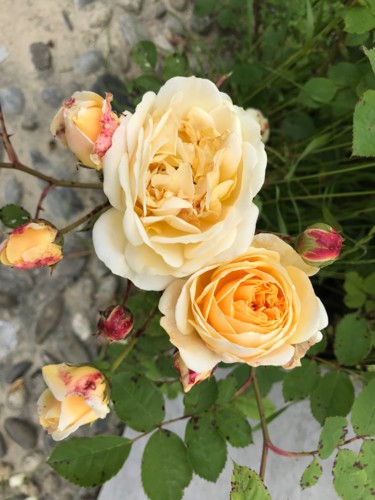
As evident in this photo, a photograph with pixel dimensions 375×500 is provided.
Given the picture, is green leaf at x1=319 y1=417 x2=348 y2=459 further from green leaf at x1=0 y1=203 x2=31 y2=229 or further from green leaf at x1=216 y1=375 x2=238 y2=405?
green leaf at x1=0 y1=203 x2=31 y2=229

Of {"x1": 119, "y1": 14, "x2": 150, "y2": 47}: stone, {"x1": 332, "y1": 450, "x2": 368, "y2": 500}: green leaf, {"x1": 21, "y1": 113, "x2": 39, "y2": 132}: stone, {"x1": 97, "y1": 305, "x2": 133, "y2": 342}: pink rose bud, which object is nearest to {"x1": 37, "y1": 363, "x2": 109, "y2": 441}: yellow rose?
{"x1": 97, "y1": 305, "x2": 133, "y2": 342}: pink rose bud

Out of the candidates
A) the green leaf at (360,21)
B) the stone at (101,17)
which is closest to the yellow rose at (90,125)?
the green leaf at (360,21)

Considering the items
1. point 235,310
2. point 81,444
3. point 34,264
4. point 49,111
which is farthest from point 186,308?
point 49,111

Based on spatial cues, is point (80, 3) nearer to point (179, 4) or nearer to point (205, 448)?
point (179, 4)

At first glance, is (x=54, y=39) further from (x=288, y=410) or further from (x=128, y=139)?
(x=288, y=410)

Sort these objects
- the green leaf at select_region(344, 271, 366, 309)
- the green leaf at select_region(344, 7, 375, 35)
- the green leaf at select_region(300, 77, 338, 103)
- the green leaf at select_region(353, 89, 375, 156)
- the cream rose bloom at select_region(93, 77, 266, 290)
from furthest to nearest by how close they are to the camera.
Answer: the green leaf at select_region(344, 271, 366, 309) → the green leaf at select_region(300, 77, 338, 103) → the green leaf at select_region(344, 7, 375, 35) → the green leaf at select_region(353, 89, 375, 156) → the cream rose bloom at select_region(93, 77, 266, 290)

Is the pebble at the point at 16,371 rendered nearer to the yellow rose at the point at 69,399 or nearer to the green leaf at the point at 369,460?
the yellow rose at the point at 69,399
